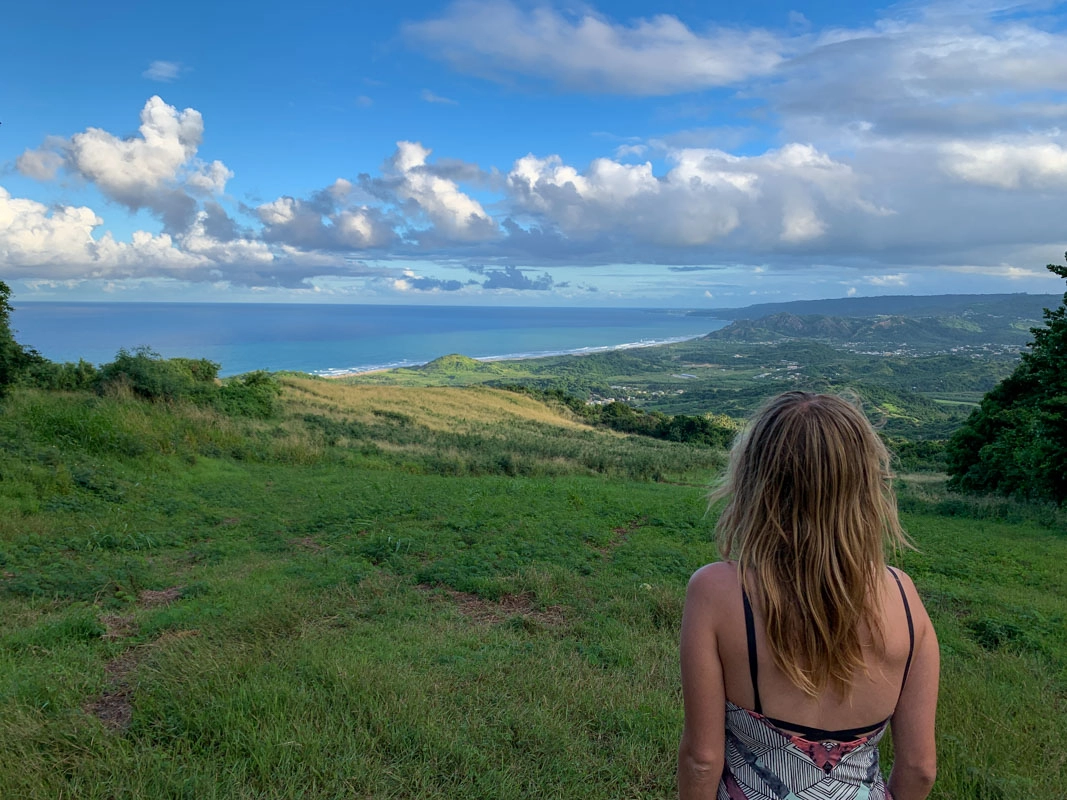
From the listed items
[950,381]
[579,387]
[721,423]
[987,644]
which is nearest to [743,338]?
[950,381]

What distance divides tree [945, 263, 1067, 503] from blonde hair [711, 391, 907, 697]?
13927mm

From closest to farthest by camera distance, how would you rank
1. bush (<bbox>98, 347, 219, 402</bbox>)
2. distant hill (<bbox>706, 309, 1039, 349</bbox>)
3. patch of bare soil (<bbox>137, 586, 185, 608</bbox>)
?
patch of bare soil (<bbox>137, 586, 185, 608</bbox>) < bush (<bbox>98, 347, 219, 402</bbox>) < distant hill (<bbox>706, 309, 1039, 349</bbox>)

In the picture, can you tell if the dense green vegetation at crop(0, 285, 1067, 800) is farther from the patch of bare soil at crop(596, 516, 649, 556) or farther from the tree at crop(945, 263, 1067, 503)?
the tree at crop(945, 263, 1067, 503)

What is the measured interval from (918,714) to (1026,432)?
58.2ft

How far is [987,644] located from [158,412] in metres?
16.8

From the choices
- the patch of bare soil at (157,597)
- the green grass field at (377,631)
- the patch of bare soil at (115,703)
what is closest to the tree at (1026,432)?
the green grass field at (377,631)

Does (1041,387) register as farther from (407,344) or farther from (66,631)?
(407,344)

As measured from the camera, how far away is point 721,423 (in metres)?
36.3

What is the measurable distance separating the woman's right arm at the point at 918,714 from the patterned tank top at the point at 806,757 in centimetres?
2

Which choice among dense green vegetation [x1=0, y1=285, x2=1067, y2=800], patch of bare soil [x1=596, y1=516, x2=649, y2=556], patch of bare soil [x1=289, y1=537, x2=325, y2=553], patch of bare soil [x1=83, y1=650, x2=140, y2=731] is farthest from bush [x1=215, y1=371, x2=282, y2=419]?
patch of bare soil [x1=83, y1=650, x2=140, y2=731]

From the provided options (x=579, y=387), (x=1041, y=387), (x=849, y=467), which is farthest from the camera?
(x=579, y=387)

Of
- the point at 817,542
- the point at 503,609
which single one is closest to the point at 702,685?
the point at 817,542

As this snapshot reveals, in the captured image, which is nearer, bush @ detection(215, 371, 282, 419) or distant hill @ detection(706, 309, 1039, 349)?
bush @ detection(215, 371, 282, 419)

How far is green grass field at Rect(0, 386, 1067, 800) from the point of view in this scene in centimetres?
294
